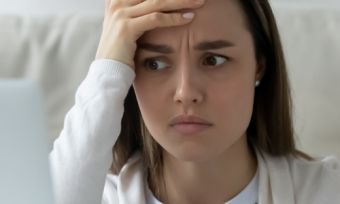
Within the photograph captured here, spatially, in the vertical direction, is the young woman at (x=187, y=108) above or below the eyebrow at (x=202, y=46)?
below

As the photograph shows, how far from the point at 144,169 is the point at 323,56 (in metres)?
0.41

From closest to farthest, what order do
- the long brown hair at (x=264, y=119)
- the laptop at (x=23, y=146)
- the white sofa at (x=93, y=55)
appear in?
1. the laptop at (x=23, y=146)
2. the long brown hair at (x=264, y=119)
3. the white sofa at (x=93, y=55)

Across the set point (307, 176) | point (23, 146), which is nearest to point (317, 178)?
Answer: point (307, 176)

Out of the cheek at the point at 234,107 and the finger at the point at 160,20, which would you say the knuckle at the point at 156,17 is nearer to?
the finger at the point at 160,20

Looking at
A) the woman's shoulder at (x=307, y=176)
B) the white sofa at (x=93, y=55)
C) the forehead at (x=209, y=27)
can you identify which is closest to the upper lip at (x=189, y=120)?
the forehead at (x=209, y=27)

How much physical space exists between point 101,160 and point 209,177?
0.19 metres

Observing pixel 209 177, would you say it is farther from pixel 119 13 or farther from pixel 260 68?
pixel 119 13

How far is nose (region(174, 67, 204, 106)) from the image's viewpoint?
2.84ft

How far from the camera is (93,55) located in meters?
1.27

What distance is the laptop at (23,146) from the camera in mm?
418

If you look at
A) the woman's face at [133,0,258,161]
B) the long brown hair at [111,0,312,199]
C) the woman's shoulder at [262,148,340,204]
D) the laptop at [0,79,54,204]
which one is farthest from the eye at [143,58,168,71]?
the laptop at [0,79,54,204]

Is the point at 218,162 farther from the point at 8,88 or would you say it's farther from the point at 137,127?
the point at 8,88

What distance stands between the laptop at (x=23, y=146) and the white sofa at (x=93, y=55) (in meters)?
0.80

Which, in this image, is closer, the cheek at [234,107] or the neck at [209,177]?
the cheek at [234,107]
